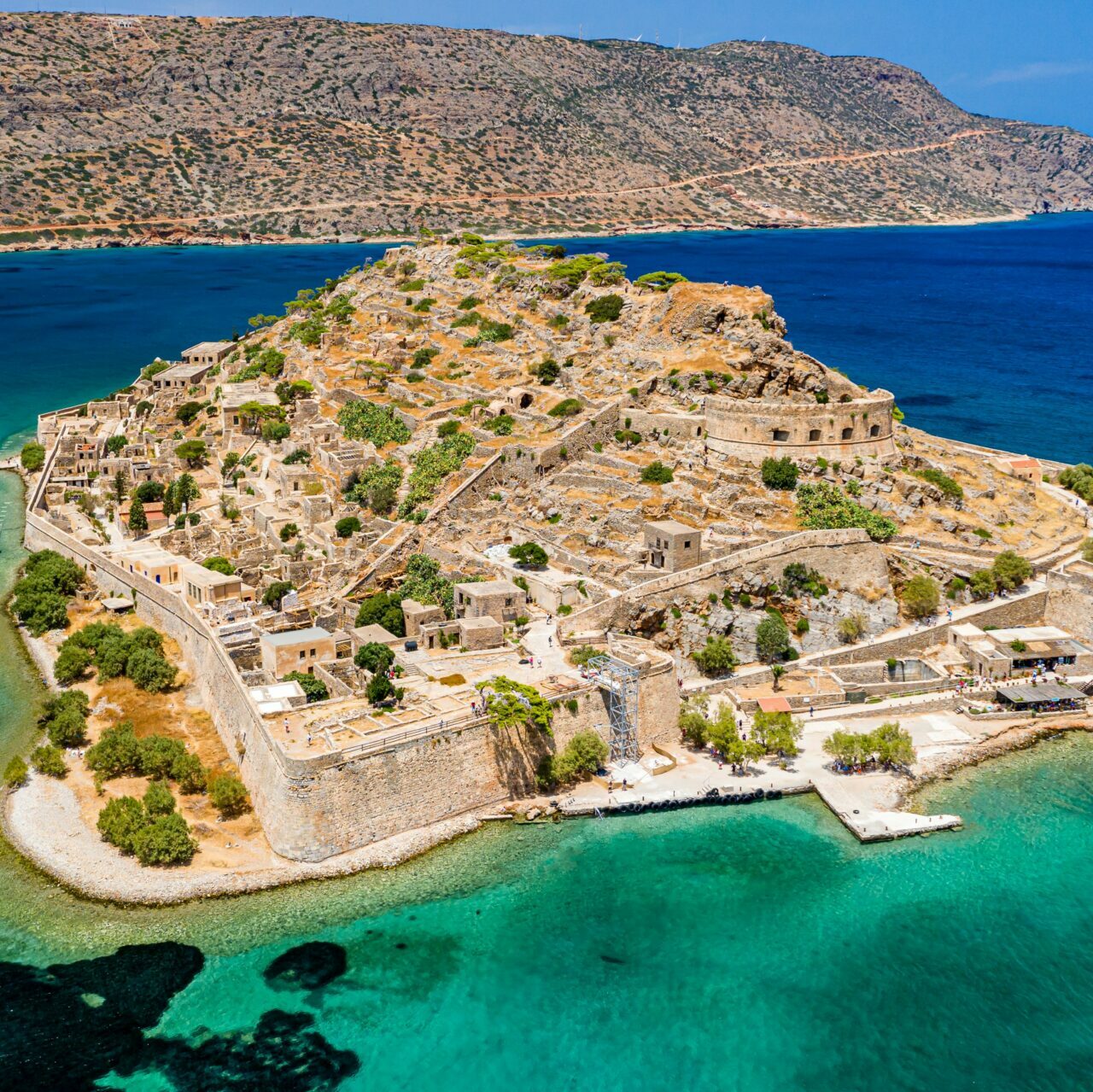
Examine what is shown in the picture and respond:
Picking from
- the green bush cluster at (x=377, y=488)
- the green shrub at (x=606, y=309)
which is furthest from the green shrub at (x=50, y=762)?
the green shrub at (x=606, y=309)

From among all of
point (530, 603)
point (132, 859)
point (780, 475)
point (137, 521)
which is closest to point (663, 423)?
point (780, 475)

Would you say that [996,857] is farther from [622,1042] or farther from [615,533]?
[615,533]

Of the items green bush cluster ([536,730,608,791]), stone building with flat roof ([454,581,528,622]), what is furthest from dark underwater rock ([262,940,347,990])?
stone building with flat roof ([454,581,528,622])

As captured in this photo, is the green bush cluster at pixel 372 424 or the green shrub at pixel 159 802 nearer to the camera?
the green shrub at pixel 159 802

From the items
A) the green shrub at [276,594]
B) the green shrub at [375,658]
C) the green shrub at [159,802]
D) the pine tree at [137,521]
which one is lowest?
the green shrub at [159,802]

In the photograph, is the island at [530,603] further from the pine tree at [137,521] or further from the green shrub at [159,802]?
the pine tree at [137,521]

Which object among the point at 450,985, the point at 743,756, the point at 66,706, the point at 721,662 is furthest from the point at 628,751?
the point at 66,706
